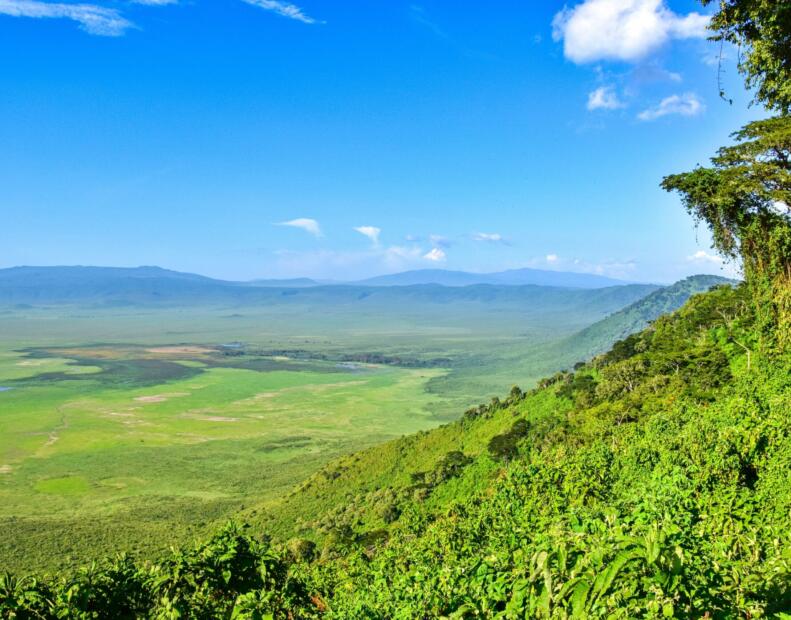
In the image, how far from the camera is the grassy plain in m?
50.6

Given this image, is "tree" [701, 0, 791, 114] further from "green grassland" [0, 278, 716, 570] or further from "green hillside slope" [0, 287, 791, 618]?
"green grassland" [0, 278, 716, 570]

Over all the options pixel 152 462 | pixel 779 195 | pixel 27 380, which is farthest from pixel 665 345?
pixel 27 380

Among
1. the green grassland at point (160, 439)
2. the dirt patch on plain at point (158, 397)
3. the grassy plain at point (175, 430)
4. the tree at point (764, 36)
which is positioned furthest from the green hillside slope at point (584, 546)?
the dirt patch on plain at point (158, 397)

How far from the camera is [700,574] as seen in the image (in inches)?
211

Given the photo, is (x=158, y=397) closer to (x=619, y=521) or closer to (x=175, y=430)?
(x=175, y=430)

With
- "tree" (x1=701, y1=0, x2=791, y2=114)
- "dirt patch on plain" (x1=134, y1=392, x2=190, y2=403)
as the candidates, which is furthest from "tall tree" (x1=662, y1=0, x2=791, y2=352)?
"dirt patch on plain" (x1=134, y1=392, x2=190, y2=403)

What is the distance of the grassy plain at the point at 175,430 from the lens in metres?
50.6

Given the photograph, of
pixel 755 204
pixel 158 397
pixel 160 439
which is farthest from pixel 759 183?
pixel 158 397

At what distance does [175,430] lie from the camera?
3713 inches

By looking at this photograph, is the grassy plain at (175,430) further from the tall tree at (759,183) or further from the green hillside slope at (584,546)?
the tall tree at (759,183)

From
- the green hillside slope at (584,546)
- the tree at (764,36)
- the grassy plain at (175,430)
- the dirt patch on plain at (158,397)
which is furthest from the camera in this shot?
the dirt patch on plain at (158,397)

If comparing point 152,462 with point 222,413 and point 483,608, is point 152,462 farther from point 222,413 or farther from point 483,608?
point 483,608

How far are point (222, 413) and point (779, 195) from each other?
105m

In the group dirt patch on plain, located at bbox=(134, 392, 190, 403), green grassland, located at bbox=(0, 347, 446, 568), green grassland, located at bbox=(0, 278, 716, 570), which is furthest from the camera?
dirt patch on plain, located at bbox=(134, 392, 190, 403)
